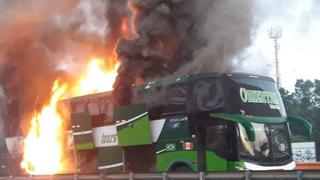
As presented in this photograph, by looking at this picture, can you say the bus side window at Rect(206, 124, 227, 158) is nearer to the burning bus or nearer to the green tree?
the burning bus

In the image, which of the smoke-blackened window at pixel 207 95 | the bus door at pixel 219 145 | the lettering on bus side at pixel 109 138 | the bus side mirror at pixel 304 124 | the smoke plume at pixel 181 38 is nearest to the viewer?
the bus door at pixel 219 145

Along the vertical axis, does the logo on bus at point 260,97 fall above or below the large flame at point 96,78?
below

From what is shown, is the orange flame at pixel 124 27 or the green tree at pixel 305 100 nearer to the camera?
the orange flame at pixel 124 27

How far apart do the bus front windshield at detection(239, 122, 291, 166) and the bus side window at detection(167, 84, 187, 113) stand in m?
1.86

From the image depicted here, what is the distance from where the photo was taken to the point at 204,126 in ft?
50.9

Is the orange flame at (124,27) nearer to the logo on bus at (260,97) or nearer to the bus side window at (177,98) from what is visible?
the bus side window at (177,98)

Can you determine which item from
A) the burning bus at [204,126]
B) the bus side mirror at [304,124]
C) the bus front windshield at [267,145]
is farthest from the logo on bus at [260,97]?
the bus side mirror at [304,124]

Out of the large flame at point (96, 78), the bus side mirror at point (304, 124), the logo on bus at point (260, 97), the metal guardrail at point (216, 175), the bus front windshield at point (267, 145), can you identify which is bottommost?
the metal guardrail at point (216, 175)

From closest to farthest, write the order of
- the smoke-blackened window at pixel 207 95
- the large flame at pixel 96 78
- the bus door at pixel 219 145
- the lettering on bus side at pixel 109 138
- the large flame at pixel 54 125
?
the bus door at pixel 219 145 → the smoke-blackened window at pixel 207 95 → the lettering on bus side at pixel 109 138 → the large flame at pixel 54 125 → the large flame at pixel 96 78

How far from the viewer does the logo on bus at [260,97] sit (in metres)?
15.6

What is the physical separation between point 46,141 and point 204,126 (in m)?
8.95

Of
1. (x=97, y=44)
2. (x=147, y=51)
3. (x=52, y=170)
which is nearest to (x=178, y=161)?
(x=147, y=51)

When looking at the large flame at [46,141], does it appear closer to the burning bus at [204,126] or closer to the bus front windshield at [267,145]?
the burning bus at [204,126]

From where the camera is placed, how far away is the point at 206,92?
15648 millimetres
